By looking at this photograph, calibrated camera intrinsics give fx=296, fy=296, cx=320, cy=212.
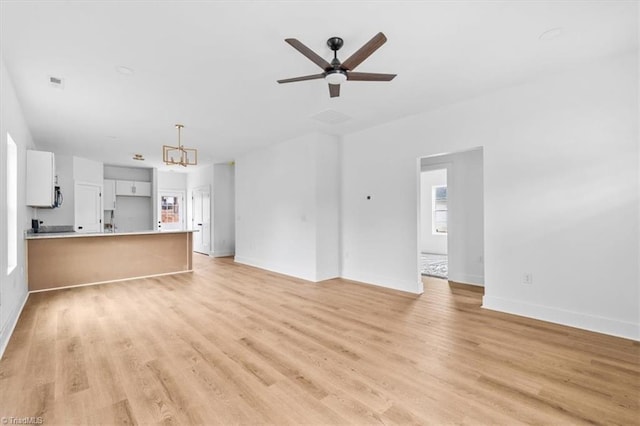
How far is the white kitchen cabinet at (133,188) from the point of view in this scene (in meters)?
9.05

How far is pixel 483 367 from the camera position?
2391mm

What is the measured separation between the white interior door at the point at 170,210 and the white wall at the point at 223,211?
2.04m

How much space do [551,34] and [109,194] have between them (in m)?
10.4

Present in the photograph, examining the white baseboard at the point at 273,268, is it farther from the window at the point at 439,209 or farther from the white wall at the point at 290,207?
the window at the point at 439,209

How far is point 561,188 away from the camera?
3316mm

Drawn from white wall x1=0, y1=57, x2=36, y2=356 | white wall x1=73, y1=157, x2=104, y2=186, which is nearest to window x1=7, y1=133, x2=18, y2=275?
white wall x1=0, y1=57, x2=36, y2=356

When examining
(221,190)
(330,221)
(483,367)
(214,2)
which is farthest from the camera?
(221,190)

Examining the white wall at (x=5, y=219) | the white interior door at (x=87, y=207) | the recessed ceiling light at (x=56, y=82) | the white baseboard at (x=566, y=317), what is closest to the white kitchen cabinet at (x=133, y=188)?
the white interior door at (x=87, y=207)

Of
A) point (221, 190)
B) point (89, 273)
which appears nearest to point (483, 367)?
point (89, 273)

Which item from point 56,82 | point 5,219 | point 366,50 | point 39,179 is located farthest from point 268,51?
point 39,179

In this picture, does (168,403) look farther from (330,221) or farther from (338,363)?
(330,221)

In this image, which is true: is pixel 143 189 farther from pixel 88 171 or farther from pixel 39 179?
pixel 39 179

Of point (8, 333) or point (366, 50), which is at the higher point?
point (366, 50)

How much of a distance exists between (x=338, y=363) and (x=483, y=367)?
117 cm
